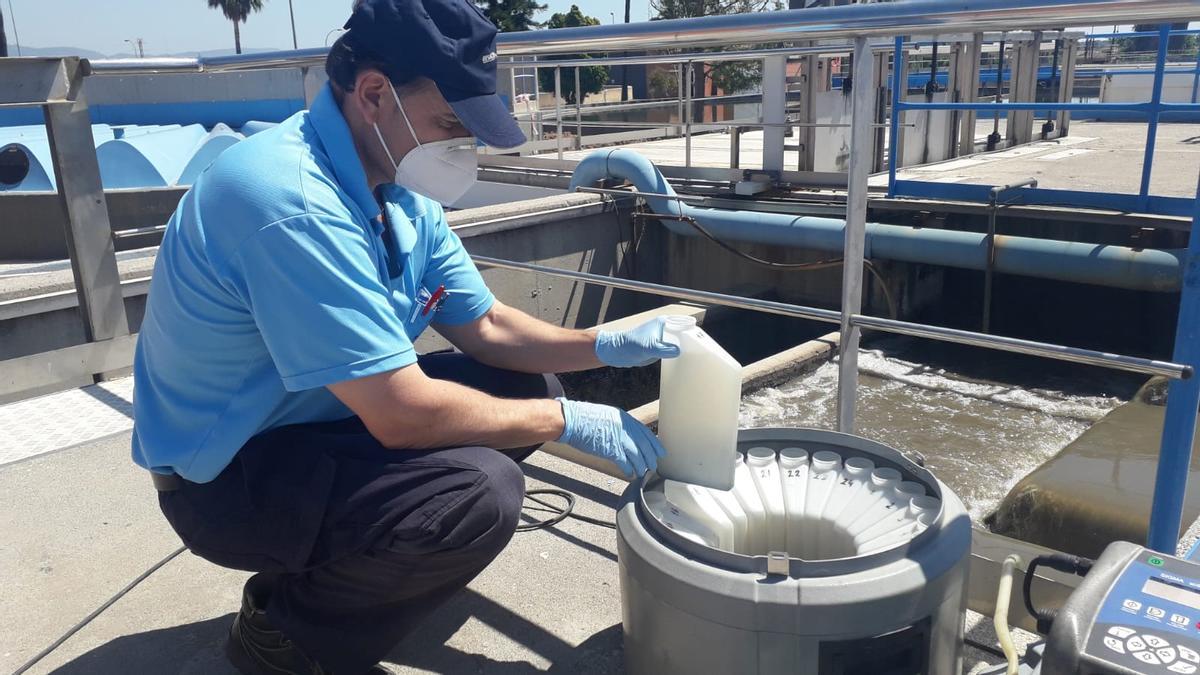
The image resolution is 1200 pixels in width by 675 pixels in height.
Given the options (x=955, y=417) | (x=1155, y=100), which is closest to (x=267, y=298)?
(x=955, y=417)

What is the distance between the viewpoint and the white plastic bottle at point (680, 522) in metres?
1.59

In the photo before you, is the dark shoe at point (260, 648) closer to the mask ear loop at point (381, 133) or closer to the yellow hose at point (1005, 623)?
the mask ear loop at point (381, 133)

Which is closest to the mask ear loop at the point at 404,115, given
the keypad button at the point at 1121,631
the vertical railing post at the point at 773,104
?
the keypad button at the point at 1121,631

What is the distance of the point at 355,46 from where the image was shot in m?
1.65

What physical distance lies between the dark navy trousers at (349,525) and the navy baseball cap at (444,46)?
627 millimetres

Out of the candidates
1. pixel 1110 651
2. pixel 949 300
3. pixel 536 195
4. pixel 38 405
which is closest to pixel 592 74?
pixel 536 195

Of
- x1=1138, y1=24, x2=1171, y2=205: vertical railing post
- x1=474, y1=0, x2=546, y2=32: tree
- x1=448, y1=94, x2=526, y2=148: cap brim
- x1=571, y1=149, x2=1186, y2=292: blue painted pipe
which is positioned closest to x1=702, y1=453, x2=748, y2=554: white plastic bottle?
x1=448, y1=94, x2=526, y2=148: cap brim

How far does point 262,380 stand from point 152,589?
33.5 inches

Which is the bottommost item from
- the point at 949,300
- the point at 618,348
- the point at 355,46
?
the point at 949,300

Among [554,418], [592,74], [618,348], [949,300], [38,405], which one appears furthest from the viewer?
[592,74]

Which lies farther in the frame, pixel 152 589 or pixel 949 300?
pixel 949 300

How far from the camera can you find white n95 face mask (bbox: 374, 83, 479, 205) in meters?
1.72

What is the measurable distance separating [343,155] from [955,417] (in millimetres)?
4709

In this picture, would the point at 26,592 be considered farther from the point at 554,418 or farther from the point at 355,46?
the point at 355,46
